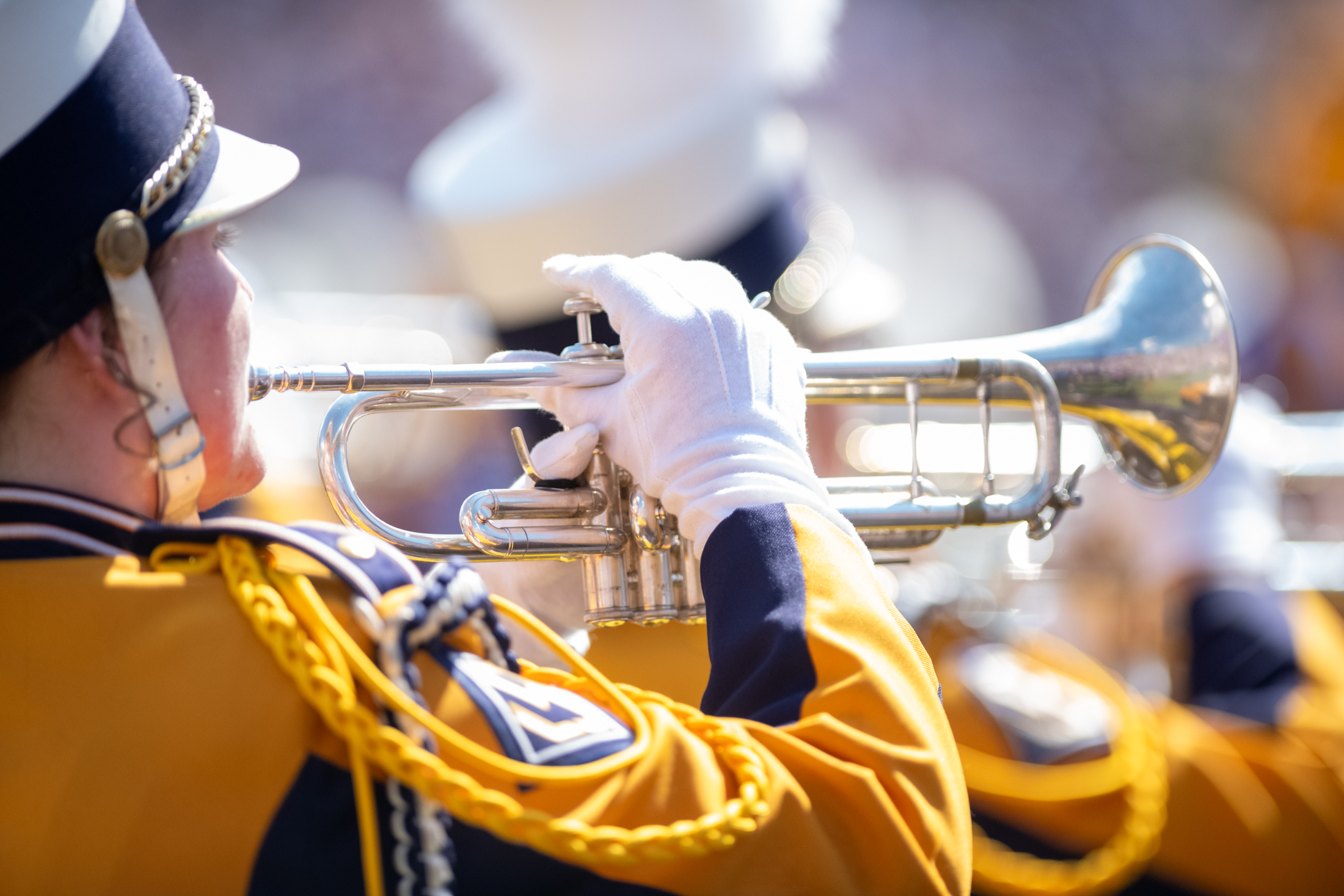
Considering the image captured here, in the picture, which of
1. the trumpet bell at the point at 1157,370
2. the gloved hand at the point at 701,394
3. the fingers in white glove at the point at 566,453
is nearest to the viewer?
the gloved hand at the point at 701,394

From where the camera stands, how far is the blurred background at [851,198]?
334 centimetres

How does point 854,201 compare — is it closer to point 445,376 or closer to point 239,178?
point 445,376

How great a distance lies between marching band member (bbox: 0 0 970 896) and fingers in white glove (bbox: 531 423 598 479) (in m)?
0.26

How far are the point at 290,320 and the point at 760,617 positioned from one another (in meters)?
4.81

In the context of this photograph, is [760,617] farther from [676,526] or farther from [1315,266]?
[1315,266]

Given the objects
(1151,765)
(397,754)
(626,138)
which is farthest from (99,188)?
(1151,765)

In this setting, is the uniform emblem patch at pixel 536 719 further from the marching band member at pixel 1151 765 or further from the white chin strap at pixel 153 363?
the marching band member at pixel 1151 765

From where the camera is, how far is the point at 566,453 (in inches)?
68.6

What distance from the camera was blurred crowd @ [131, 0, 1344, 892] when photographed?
334 centimetres

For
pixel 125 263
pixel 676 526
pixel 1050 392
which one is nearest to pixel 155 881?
pixel 125 263

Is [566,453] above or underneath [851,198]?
underneath

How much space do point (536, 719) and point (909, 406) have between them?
113 cm

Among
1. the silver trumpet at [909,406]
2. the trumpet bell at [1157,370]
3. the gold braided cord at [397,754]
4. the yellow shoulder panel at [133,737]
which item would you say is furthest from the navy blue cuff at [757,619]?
the trumpet bell at [1157,370]

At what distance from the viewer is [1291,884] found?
119 inches
